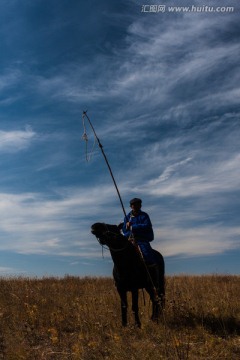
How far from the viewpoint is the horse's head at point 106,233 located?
28.2 ft

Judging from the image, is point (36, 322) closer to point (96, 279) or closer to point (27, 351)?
point (27, 351)

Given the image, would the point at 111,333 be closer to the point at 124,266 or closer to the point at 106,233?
the point at 124,266

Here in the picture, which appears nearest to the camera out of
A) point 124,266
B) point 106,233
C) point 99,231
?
point 99,231

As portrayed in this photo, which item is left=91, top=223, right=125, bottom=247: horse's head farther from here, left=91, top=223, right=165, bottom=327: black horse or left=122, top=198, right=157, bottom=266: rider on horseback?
left=122, top=198, right=157, bottom=266: rider on horseback

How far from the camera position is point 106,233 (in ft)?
28.9

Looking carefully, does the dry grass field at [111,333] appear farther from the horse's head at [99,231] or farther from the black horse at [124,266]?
the horse's head at [99,231]

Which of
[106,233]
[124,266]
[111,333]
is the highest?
[106,233]

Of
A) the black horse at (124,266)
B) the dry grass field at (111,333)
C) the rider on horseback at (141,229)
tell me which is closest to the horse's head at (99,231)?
the black horse at (124,266)

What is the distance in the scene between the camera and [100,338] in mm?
7457

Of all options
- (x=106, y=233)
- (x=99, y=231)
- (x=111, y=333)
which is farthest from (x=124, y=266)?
(x=111, y=333)

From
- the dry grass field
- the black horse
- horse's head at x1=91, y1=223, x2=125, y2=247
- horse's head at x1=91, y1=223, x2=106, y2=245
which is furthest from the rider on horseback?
the dry grass field

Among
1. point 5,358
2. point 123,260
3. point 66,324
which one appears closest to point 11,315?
point 66,324

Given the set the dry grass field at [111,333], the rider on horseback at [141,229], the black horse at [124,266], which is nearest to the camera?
the dry grass field at [111,333]

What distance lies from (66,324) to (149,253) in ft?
8.07
